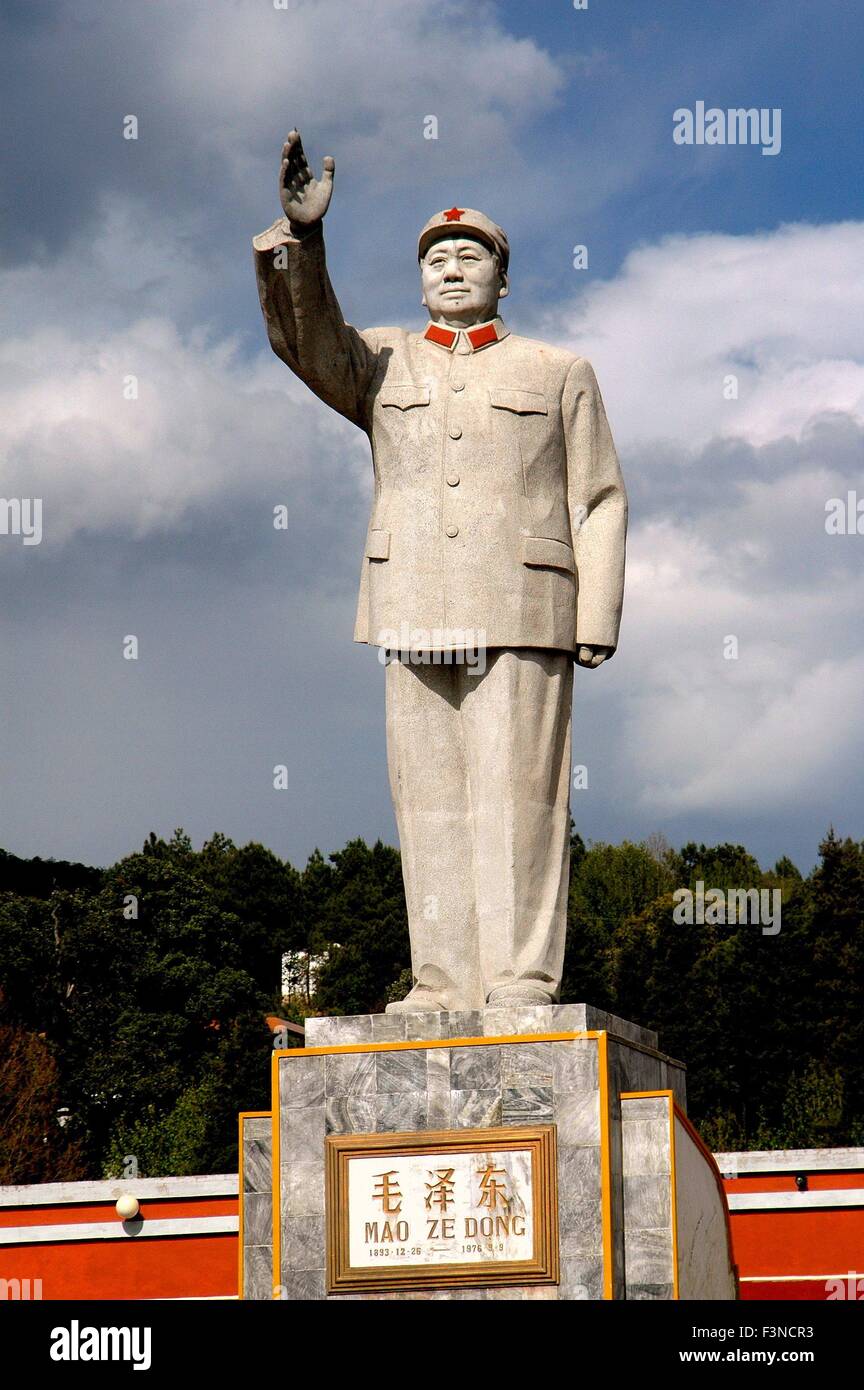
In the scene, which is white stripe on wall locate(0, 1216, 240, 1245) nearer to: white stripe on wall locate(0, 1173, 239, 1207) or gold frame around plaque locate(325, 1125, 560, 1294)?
white stripe on wall locate(0, 1173, 239, 1207)

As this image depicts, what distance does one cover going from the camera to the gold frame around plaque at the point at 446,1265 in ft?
24.4

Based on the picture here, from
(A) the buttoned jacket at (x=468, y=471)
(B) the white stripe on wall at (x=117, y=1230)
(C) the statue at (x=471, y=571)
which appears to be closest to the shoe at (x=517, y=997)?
(C) the statue at (x=471, y=571)

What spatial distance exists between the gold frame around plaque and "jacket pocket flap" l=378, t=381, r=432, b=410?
3267mm

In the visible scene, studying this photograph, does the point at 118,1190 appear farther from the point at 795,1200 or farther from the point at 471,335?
the point at 471,335

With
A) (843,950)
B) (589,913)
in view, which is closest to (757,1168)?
(843,950)

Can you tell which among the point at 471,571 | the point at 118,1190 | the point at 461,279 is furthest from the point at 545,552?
the point at 118,1190

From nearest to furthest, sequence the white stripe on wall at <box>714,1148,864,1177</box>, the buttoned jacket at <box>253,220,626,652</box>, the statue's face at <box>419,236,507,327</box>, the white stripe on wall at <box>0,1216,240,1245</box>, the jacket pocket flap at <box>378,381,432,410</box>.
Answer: the buttoned jacket at <box>253,220,626,652</box> < the jacket pocket flap at <box>378,381,432,410</box> < the statue's face at <box>419,236,507,327</box> < the white stripe on wall at <box>714,1148,864,1177</box> < the white stripe on wall at <box>0,1216,240,1245</box>

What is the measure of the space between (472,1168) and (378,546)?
280cm

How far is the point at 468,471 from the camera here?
8.50 m

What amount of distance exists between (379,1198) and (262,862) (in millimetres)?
35275

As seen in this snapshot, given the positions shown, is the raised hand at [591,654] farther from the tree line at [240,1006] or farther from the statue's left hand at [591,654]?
the tree line at [240,1006]

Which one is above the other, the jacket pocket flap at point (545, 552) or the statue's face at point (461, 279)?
the statue's face at point (461, 279)

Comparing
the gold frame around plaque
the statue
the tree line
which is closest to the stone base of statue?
the gold frame around plaque

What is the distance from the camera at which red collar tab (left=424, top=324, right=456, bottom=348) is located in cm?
884
